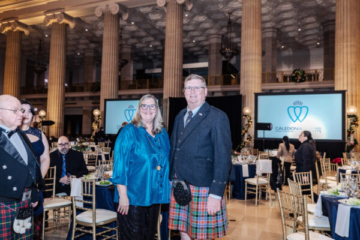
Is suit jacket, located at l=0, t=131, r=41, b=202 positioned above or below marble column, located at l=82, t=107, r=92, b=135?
below

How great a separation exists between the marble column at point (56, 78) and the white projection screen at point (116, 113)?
12.9 feet

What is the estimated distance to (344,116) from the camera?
11.3 meters

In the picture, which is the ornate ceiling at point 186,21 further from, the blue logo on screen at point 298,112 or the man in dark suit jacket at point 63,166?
the man in dark suit jacket at point 63,166

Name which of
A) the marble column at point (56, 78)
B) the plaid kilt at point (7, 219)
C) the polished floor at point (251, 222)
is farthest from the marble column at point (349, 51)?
the marble column at point (56, 78)

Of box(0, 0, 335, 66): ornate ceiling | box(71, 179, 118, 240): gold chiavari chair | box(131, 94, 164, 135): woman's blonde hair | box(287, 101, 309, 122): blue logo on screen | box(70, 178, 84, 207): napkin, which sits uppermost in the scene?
box(0, 0, 335, 66): ornate ceiling

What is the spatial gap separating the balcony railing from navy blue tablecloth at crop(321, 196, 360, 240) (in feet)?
51.4

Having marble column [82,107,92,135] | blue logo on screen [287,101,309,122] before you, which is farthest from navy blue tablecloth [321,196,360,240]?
marble column [82,107,92,135]

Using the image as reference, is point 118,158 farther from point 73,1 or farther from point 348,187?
point 73,1

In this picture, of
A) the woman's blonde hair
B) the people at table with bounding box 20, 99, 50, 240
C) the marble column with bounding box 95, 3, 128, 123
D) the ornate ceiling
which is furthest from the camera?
the marble column with bounding box 95, 3, 128, 123

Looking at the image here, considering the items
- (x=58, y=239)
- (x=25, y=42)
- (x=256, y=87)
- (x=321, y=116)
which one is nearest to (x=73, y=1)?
(x=25, y=42)

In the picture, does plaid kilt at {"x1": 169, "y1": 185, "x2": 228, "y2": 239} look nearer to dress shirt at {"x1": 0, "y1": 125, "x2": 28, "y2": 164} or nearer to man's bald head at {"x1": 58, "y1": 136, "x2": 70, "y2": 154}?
dress shirt at {"x1": 0, "y1": 125, "x2": 28, "y2": 164}

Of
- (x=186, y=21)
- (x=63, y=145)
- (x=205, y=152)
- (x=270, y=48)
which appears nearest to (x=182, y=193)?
(x=205, y=152)

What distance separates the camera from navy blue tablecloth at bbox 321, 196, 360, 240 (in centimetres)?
294

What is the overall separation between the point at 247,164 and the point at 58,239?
466cm
